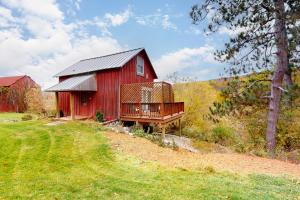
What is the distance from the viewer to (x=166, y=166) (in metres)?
7.12

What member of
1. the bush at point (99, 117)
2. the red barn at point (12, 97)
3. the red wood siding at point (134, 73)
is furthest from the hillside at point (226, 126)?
the red barn at point (12, 97)

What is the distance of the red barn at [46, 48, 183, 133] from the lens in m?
13.9

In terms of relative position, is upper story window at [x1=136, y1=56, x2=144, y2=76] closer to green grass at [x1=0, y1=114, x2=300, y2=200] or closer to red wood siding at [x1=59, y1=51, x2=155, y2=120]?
red wood siding at [x1=59, y1=51, x2=155, y2=120]

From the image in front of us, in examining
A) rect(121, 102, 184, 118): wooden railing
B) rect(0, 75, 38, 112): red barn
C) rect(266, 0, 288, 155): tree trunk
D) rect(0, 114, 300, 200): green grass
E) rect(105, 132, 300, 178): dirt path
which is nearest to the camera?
rect(0, 114, 300, 200): green grass

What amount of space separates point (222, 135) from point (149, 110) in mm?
5495

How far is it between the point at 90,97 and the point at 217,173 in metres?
10.5

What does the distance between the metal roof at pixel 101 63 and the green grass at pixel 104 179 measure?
7.09m

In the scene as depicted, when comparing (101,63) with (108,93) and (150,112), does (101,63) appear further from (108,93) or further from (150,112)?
(150,112)

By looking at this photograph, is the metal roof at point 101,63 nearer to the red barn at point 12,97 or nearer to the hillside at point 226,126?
the hillside at point 226,126

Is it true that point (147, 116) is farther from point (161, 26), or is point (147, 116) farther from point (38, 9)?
point (38, 9)

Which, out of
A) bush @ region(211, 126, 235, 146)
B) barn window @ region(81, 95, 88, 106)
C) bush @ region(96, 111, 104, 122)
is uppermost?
barn window @ region(81, 95, 88, 106)

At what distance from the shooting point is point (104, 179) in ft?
18.8

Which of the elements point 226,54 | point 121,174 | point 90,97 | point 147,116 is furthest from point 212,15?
point 121,174

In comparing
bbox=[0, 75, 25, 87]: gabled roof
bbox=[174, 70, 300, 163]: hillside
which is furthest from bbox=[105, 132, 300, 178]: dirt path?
bbox=[0, 75, 25, 87]: gabled roof
